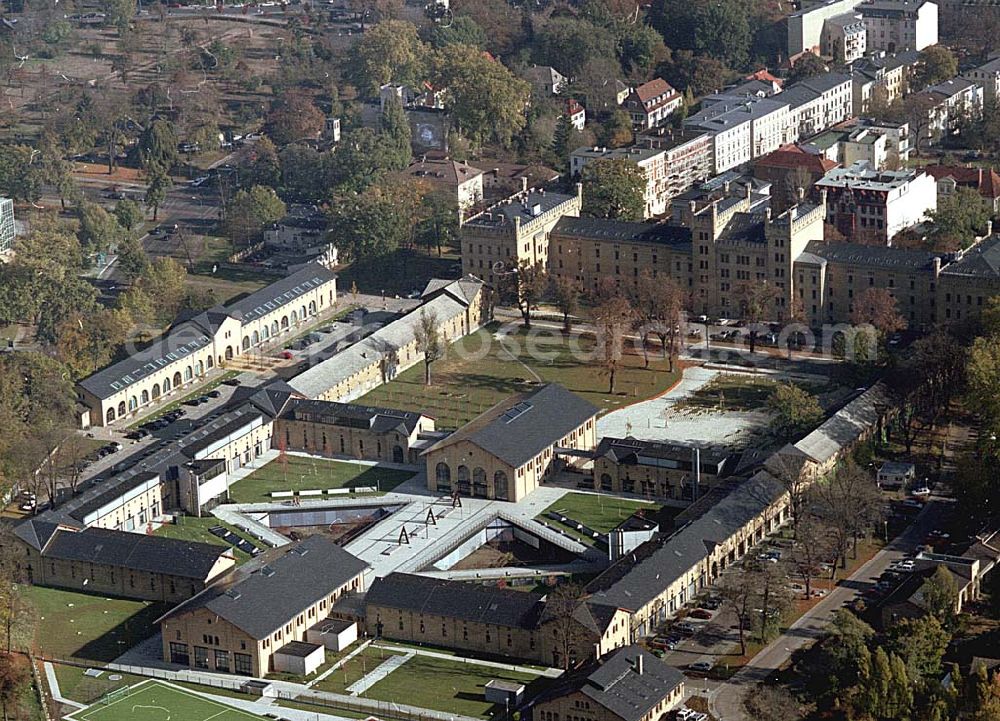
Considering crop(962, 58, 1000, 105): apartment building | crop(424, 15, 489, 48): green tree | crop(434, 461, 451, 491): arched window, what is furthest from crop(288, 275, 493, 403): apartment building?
crop(962, 58, 1000, 105): apartment building

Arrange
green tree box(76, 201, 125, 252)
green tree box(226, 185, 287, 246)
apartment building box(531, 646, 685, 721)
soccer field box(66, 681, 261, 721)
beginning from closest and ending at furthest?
apartment building box(531, 646, 685, 721) → soccer field box(66, 681, 261, 721) → green tree box(76, 201, 125, 252) → green tree box(226, 185, 287, 246)

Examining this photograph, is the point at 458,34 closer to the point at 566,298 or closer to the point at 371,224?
the point at 371,224

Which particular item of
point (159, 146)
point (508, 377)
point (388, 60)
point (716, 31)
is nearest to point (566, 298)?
point (508, 377)

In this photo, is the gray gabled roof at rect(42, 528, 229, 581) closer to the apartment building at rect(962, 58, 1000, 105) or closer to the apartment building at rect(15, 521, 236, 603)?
the apartment building at rect(15, 521, 236, 603)

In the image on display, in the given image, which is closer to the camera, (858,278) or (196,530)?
(196,530)

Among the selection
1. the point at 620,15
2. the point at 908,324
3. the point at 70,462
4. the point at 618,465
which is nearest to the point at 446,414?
the point at 618,465

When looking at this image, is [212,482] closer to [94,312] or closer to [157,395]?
[157,395]
